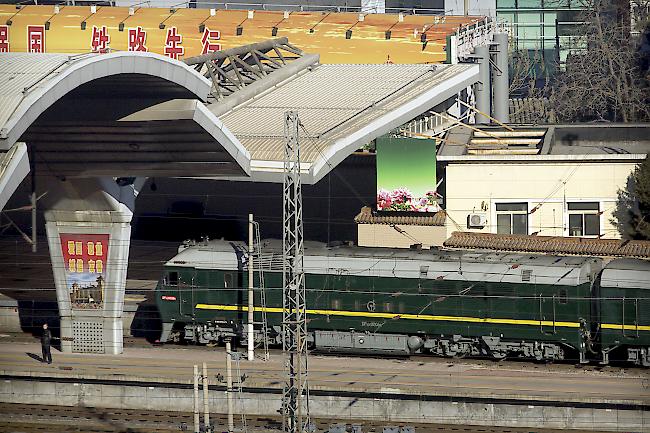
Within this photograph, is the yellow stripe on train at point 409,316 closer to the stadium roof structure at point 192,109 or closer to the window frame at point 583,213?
the stadium roof structure at point 192,109

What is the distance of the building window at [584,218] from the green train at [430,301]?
8.34m

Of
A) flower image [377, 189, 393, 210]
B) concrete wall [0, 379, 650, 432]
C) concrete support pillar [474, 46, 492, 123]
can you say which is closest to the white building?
flower image [377, 189, 393, 210]

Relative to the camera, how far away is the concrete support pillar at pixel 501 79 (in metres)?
72.3

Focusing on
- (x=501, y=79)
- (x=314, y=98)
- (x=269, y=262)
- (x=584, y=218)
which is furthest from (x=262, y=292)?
(x=501, y=79)

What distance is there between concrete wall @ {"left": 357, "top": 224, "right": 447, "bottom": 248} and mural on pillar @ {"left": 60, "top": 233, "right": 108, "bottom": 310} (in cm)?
1135

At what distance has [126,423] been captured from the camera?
36969mm

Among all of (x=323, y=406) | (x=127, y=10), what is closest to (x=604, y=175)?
(x=323, y=406)

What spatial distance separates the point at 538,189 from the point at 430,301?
10.5 meters

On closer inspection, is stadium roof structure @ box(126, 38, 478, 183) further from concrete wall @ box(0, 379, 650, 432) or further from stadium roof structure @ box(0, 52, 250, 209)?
concrete wall @ box(0, 379, 650, 432)

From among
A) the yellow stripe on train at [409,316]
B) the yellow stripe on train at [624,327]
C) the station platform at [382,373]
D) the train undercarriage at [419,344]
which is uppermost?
the yellow stripe on train at [409,316]

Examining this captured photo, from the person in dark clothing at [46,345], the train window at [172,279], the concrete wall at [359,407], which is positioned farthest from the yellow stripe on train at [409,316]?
the person in dark clothing at [46,345]

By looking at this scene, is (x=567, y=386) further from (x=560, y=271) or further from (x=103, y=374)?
(x=103, y=374)

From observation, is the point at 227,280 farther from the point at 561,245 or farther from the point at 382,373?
the point at 561,245

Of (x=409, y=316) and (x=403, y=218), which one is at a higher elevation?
(x=403, y=218)
